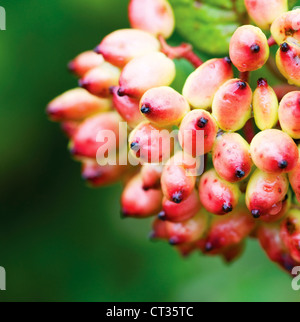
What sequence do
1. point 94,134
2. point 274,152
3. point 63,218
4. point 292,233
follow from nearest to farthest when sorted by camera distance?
1. point 274,152
2. point 292,233
3. point 94,134
4. point 63,218

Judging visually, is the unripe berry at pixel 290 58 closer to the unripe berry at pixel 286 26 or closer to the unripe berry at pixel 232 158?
the unripe berry at pixel 286 26

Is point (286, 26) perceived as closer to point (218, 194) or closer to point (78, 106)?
point (218, 194)

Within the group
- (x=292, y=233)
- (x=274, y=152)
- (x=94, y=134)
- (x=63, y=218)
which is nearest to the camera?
(x=274, y=152)

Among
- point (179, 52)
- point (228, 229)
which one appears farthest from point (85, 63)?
point (228, 229)

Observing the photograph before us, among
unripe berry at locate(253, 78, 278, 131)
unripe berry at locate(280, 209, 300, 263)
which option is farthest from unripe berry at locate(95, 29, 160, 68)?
unripe berry at locate(280, 209, 300, 263)

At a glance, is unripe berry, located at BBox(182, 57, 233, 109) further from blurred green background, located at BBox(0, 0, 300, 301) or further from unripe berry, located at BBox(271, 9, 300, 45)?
blurred green background, located at BBox(0, 0, 300, 301)

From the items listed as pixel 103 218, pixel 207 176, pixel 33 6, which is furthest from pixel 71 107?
pixel 103 218

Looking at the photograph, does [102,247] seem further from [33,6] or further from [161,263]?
[33,6]
